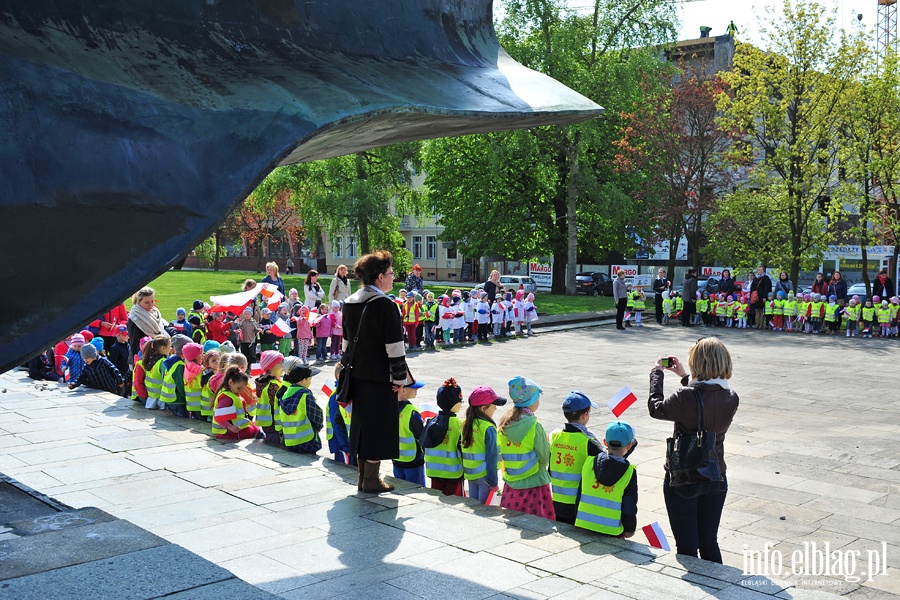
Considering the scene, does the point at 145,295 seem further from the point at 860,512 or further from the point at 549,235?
the point at 549,235

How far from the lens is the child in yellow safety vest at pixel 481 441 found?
6730 mm

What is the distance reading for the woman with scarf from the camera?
12.0 metres

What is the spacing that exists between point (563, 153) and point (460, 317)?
16.8 meters

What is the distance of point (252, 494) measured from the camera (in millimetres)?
6672

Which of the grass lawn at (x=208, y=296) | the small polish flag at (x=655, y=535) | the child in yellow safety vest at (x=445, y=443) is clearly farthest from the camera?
the grass lawn at (x=208, y=296)

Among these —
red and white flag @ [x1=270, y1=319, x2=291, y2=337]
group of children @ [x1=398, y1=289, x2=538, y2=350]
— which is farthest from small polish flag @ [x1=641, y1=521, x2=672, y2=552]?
group of children @ [x1=398, y1=289, x2=538, y2=350]

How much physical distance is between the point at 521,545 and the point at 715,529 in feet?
4.14

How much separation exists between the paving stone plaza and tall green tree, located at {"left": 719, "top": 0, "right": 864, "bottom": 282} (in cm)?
1750

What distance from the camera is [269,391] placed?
28.7 feet

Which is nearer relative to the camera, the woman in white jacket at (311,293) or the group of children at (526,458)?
the group of children at (526,458)

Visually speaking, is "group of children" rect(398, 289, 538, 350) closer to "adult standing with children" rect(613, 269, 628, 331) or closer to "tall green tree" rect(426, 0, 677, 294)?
"adult standing with children" rect(613, 269, 628, 331)

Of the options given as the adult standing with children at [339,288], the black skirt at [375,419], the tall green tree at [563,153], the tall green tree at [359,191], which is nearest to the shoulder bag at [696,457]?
the black skirt at [375,419]

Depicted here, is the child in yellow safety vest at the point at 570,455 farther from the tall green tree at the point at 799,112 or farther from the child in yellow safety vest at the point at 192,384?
the tall green tree at the point at 799,112

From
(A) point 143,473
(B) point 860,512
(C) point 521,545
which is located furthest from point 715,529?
(A) point 143,473
